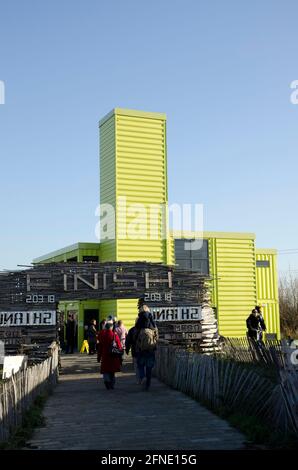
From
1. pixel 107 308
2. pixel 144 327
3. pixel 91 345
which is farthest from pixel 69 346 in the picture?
pixel 144 327

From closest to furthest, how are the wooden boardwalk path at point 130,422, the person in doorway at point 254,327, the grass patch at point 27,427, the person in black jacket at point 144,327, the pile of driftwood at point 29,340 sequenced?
1. the wooden boardwalk path at point 130,422
2. the grass patch at point 27,427
3. the person in black jacket at point 144,327
4. the pile of driftwood at point 29,340
5. the person in doorway at point 254,327

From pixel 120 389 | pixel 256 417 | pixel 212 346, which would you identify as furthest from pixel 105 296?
pixel 256 417

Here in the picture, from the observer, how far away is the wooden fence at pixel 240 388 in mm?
7766

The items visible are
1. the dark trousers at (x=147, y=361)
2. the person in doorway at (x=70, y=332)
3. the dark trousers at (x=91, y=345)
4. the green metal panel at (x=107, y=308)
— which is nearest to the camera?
the dark trousers at (x=147, y=361)

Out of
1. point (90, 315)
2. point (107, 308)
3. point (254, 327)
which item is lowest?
point (254, 327)

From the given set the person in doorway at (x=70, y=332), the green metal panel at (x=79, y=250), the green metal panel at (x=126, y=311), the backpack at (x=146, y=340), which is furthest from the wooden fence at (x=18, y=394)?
the green metal panel at (x=79, y=250)

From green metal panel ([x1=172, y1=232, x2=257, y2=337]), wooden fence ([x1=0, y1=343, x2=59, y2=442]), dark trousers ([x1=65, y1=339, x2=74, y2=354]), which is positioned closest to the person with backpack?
wooden fence ([x1=0, y1=343, x2=59, y2=442])

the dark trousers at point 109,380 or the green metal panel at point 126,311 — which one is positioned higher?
the green metal panel at point 126,311

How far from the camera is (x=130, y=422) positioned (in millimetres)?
9234

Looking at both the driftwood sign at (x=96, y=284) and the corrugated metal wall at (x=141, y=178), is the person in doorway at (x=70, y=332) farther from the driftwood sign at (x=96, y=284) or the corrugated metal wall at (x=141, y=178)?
the driftwood sign at (x=96, y=284)

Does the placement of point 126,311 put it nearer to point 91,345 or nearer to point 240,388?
point 91,345

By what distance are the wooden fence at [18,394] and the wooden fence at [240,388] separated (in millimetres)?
2782

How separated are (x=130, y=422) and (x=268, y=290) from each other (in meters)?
23.2

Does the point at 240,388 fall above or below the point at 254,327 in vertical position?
below
